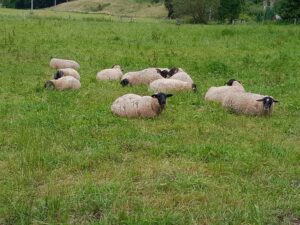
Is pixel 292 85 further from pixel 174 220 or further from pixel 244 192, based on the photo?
pixel 174 220

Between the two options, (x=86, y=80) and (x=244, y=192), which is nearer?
(x=244, y=192)

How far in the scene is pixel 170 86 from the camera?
14.0 meters

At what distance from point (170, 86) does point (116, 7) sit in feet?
352

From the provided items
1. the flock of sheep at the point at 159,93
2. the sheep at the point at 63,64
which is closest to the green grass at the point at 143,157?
the flock of sheep at the point at 159,93

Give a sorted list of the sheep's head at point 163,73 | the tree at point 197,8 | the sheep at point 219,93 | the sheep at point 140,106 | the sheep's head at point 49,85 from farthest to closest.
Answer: the tree at point 197,8 → the sheep's head at point 163,73 → the sheep's head at point 49,85 → the sheep at point 219,93 → the sheep at point 140,106

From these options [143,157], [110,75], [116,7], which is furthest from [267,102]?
[116,7]

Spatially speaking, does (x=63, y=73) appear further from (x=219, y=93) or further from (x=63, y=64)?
(x=219, y=93)

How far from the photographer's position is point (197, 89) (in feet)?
48.3

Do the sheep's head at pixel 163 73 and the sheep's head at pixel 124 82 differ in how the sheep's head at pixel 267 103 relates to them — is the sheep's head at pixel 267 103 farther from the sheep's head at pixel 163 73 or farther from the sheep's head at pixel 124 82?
the sheep's head at pixel 124 82

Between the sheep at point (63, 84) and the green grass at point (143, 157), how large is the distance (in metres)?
0.25

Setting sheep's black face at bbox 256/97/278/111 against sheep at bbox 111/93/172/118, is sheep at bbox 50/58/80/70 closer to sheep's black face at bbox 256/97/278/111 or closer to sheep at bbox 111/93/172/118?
sheep at bbox 111/93/172/118

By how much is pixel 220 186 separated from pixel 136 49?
1682cm

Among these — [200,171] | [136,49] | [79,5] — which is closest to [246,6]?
[79,5]

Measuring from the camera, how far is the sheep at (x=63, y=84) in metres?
14.1
